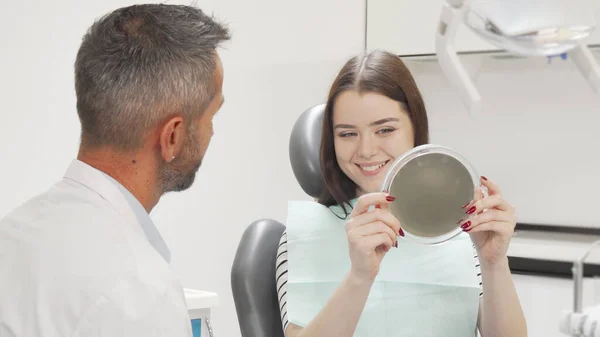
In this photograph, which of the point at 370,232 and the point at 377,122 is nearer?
the point at 370,232

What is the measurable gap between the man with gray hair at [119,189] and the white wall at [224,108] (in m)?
1.37

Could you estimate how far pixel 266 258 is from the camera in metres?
1.67

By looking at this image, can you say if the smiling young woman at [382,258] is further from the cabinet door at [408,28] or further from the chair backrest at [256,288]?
the cabinet door at [408,28]

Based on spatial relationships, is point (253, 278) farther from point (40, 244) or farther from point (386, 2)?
point (386, 2)

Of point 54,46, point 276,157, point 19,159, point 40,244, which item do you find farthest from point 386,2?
point 40,244

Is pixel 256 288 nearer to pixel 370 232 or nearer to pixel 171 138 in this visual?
pixel 370 232

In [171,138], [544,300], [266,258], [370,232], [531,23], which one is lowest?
[544,300]

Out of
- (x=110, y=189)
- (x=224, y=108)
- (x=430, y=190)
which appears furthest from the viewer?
(x=224, y=108)

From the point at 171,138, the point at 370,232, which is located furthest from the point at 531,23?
the point at 171,138

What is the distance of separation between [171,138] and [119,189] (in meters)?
0.11

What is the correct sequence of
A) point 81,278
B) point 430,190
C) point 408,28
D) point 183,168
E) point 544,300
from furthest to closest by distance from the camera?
point 408,28
point 544,300
point 430,190
point 183,168
point 81,278

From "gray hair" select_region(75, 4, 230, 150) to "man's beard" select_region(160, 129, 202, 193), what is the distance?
0.14ft

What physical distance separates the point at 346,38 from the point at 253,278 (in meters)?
2.00

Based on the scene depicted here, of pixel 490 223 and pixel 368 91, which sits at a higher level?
pixel 368 91
